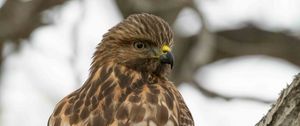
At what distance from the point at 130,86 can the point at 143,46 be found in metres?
0.49

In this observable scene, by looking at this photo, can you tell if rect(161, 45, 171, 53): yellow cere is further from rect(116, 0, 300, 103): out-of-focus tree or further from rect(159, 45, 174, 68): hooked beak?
rect(116, 0, 300, 103): out-of-focus tree

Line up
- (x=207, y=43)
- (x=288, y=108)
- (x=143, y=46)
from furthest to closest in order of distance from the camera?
(x=207, y=43) < (x=143, y=46) < (x=288, y=108)

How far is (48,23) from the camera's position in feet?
33.4

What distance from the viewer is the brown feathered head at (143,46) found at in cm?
640

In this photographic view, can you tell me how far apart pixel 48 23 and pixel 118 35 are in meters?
3.66

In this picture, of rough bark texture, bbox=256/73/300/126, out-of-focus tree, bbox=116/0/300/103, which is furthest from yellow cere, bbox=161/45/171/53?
out-of-focus tree, bbox=116/0/300/103

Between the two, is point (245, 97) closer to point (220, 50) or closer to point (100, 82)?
point (220, 50)

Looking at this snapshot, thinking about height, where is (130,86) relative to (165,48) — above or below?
below

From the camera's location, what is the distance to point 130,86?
239 inches

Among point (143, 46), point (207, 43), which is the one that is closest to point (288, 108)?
point (143, 46)

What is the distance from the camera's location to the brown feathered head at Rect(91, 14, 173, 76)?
6.40 metres

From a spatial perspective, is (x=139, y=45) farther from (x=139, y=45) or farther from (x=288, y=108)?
(x=288, y=108)

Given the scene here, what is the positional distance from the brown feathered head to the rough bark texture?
5.02 feet

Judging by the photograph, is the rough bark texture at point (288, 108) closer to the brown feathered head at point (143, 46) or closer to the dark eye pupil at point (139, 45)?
the brown feathered head at point (143, 46)
